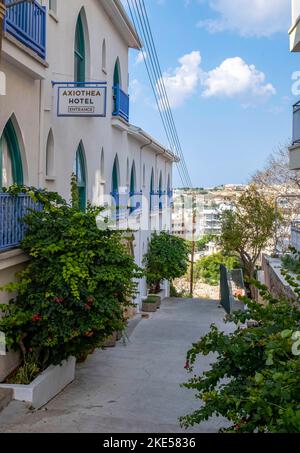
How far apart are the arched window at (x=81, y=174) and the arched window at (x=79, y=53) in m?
1.69

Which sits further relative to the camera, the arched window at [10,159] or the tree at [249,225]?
the tree at [249,225]

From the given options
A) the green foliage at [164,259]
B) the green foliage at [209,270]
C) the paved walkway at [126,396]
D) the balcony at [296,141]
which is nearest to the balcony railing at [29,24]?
the paved walkway at [126,396]

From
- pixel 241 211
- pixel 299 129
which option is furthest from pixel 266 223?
pixel 299 129

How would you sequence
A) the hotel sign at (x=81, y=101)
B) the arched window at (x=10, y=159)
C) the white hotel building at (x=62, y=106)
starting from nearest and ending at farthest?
the white hotel building at (x=62, y=106)
the arched window at (x=10, y=159)
the hotel sign at (x=81, y=101)

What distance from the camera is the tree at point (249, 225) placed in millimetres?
27359

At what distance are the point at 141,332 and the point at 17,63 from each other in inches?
388

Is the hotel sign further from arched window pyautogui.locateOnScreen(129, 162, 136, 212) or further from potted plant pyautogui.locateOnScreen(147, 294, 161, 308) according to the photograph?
potted plant pyautogui.locateOnScreen(147, 294, 161, 308)

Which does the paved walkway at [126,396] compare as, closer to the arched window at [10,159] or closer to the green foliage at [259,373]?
the green foliage at [259,373]

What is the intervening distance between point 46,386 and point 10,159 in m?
3.82

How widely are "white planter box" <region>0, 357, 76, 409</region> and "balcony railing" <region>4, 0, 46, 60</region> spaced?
5.16 meters

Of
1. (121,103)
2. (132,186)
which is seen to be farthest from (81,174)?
(132,186)

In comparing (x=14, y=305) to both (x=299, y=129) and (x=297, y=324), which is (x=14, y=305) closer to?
(x=297, y=324)

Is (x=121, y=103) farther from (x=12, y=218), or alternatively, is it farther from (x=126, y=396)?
(x=126, y=396)

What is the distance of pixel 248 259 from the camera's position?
94.2 feet
